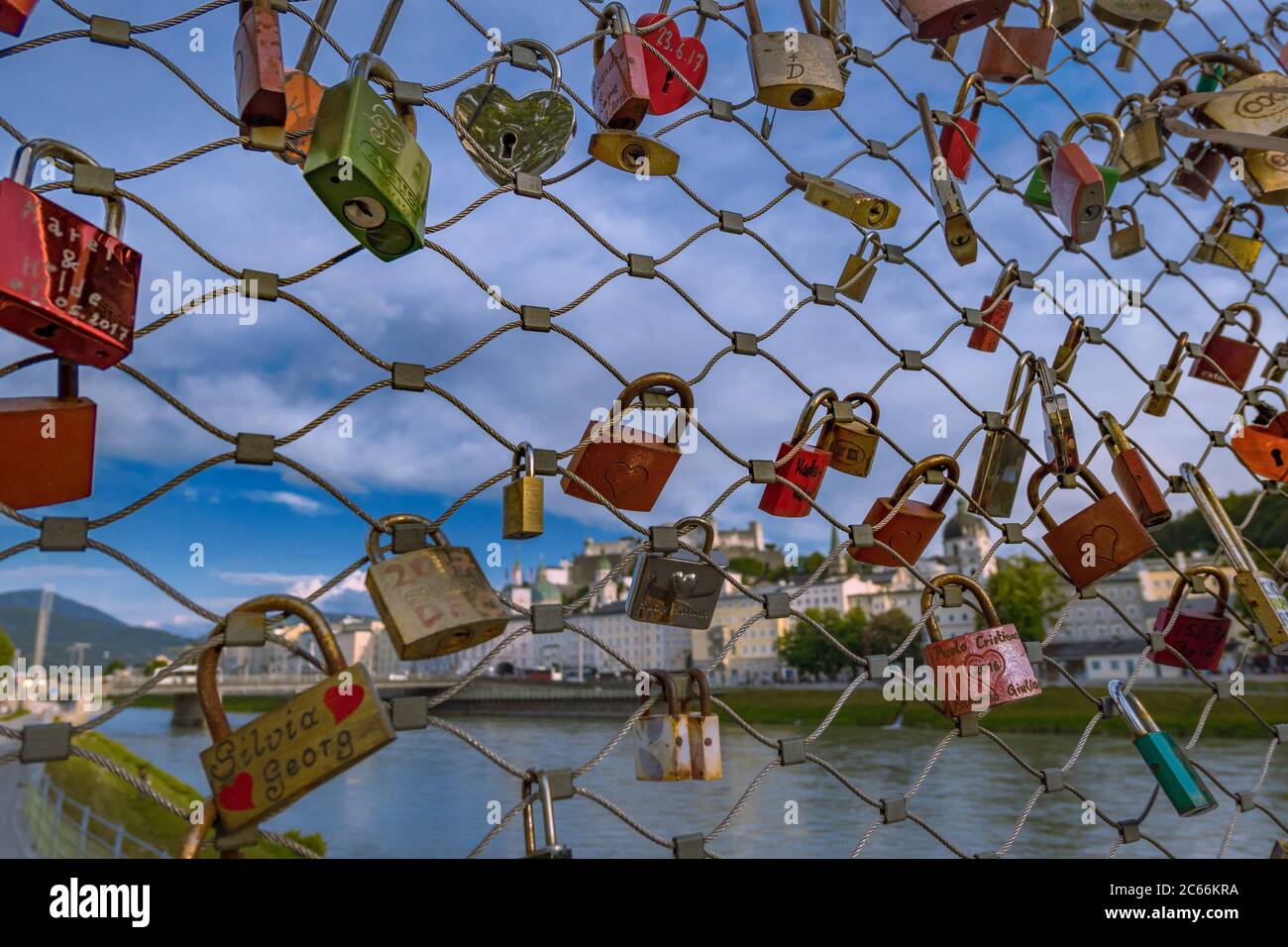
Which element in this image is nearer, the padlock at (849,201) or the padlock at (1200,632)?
the padlock at (849,201)

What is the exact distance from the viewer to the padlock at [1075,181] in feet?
3.47

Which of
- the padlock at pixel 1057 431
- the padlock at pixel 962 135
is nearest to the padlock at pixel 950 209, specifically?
the padlock at pixel 962 135

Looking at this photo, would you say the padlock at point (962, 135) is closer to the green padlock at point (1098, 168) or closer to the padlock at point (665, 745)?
the green padlock at point (1098, 168)

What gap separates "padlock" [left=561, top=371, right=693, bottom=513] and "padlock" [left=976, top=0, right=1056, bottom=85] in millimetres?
940

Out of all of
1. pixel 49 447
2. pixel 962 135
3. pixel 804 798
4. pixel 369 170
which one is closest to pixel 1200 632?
pixel 962 135

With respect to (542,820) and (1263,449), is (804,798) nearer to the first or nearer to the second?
(1263,449)

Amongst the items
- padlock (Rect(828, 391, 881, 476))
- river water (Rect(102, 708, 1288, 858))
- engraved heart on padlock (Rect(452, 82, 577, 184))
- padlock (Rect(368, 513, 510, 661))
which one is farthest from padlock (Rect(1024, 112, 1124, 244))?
river water (Rect(102, 708, 1288, 858))

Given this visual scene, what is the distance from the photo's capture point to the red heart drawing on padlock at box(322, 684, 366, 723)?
0.50 meters

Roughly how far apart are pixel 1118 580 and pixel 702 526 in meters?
21.9

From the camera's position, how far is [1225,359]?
1446mm

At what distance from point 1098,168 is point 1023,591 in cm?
1615

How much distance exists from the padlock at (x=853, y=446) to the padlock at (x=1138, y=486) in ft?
1.16

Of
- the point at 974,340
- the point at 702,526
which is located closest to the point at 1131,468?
the point at 974,340

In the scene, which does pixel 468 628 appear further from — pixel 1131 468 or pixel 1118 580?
pixel 1118 580
